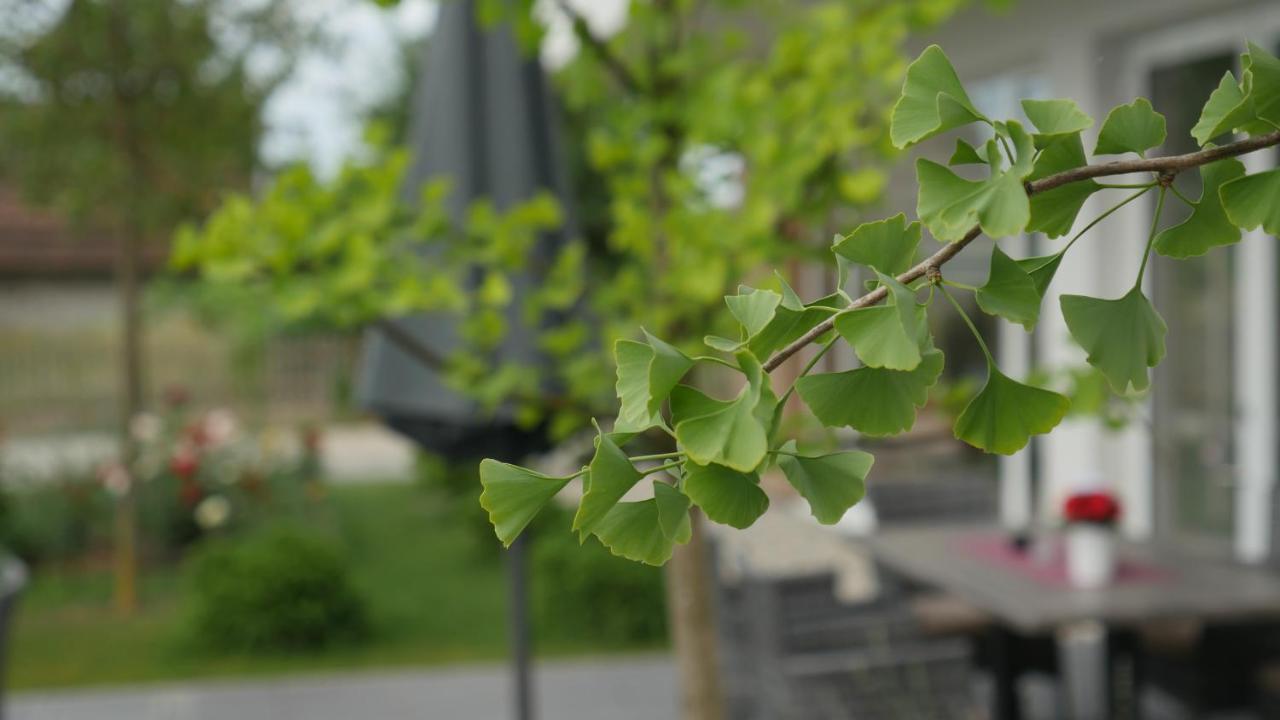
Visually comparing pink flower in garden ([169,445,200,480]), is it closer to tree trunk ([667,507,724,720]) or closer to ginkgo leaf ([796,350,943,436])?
tree trunk ([667,507,724,720])

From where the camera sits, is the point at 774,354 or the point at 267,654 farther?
the point at 267,654

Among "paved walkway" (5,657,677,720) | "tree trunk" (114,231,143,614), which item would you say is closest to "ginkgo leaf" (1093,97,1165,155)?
"paved walkway" (5,657,677,720)

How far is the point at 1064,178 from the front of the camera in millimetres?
391

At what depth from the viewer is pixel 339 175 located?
6.45ft

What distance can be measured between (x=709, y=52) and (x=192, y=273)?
11.1m

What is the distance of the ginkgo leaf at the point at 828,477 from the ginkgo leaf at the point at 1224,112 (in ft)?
0.54

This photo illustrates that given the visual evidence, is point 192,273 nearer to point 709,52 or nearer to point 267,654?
point 267,654

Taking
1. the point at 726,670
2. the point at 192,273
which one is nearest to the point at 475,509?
the point at 726,670

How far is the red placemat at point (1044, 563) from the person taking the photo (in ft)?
10.6

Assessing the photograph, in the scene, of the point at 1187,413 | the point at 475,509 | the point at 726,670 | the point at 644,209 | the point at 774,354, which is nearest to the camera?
the point at 774,354

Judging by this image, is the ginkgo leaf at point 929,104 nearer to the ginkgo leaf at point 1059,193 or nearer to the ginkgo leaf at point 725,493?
the ginkgo leaf at point 1059,193

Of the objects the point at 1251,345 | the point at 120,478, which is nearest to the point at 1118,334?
the point at 1251,345

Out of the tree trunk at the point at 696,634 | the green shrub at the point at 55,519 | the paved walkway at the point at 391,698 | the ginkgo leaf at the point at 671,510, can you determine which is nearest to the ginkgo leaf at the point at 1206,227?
the ginkgo leaf at the point at 671,510

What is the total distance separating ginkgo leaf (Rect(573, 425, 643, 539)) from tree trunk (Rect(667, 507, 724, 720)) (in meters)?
1.67
